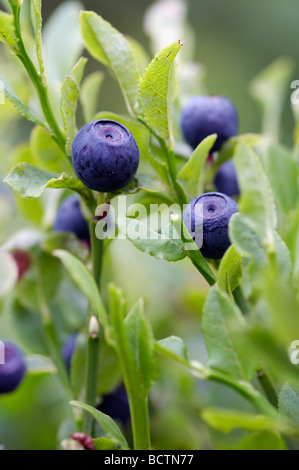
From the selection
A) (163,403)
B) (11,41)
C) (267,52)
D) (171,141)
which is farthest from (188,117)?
(267,52)

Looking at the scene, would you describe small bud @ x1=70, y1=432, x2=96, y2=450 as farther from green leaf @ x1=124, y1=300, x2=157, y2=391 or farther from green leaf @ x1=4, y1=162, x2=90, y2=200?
green leaf @ x1=4, y1=162, x2=90, y2=200

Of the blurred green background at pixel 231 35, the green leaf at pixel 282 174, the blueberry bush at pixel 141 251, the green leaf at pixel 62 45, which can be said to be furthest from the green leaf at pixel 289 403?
the blurred green background at pixel 231 35

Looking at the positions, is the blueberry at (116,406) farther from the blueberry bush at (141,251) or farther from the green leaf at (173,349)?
the green leaf at (173,349)

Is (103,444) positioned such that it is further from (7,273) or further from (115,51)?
(115,51)

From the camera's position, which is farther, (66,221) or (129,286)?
(129,286)

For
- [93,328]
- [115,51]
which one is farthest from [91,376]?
[115,51]

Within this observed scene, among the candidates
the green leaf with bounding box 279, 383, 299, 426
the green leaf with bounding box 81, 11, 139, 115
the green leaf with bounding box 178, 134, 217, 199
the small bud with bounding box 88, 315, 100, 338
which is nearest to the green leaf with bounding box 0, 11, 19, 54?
the green leaf with bounding box 81, 11, 139, 115
